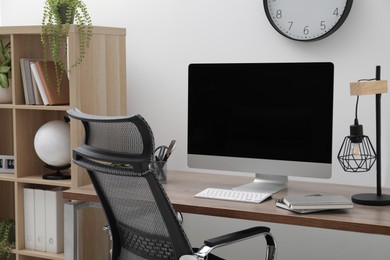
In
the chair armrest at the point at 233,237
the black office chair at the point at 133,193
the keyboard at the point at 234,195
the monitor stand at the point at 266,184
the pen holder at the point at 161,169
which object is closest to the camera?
the black office chair at the point at 133,193

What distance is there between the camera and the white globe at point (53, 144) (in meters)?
3.43

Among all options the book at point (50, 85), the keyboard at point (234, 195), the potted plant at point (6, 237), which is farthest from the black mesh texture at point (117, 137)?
the potted plant at point (6, 237)

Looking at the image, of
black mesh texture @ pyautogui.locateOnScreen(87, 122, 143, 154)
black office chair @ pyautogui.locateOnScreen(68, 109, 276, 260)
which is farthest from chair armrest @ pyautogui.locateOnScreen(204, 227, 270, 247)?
black mesh texture @ pyautogui.locateOnScreen(87, 122, 143, 154)

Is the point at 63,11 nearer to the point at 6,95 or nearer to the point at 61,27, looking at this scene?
the point at 61,27

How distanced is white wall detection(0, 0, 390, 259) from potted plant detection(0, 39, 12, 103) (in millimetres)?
471

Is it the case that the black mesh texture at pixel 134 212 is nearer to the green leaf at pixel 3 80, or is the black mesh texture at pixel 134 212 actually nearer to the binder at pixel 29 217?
the binder at pixel 29 217

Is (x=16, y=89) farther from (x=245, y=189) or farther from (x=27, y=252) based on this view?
(x=245, y=189)

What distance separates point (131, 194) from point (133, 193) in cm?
2

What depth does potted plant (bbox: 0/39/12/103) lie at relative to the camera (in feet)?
11.7

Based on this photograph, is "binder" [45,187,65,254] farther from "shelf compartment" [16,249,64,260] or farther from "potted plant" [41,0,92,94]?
"potted plant" [41,0,92,94]

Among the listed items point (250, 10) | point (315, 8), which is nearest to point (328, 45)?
point (315, 8)

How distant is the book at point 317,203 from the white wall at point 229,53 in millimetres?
682

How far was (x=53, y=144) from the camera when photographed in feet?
11.2

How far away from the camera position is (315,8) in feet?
10.6
